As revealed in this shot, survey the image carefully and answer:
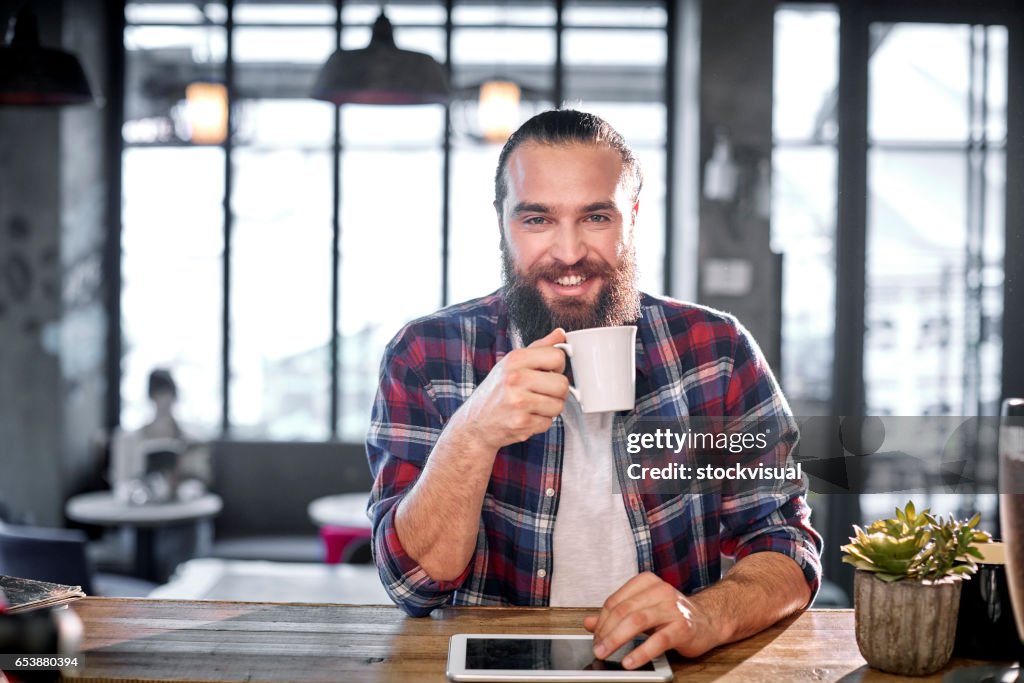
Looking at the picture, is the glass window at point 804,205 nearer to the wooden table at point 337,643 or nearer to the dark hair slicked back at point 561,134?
the dark hair slicked back at point 561,134

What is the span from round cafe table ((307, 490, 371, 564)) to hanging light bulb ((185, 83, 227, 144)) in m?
2.33

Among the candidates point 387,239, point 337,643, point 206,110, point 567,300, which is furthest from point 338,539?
point 337,643

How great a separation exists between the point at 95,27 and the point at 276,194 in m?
1.36

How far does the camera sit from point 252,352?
20.3 ft

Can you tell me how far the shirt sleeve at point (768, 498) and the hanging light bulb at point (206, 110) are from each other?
493cm

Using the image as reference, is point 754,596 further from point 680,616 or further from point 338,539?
point 338,539

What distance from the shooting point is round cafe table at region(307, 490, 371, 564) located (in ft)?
13.9

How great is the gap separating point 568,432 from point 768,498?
0.99 ft

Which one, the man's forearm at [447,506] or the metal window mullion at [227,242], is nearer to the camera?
the man's forearm at [447,506]

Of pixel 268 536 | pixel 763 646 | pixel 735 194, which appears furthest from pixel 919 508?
pixel 268 536

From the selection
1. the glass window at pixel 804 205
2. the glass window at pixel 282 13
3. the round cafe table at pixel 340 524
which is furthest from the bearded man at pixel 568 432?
the glass window at pixel 282 13

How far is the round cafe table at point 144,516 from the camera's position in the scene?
4.45m

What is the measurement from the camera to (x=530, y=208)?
141cm

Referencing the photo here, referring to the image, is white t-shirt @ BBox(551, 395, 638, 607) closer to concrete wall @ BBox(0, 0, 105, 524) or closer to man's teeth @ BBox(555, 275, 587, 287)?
man's teeth @ BBox(555, 275, 587, 287)
